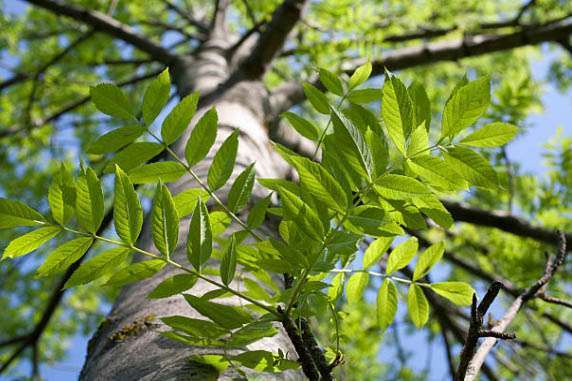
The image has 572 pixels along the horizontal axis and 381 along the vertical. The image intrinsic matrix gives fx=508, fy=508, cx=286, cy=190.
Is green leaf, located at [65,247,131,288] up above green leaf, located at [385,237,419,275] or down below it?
above

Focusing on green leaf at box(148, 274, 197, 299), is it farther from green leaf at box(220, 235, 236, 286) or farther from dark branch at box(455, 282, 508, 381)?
dark branch at box(455, 282, 508, 381)

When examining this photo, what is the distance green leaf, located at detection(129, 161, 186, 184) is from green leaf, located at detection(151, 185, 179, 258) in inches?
7.0

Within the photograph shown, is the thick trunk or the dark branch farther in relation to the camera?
the thick trunk

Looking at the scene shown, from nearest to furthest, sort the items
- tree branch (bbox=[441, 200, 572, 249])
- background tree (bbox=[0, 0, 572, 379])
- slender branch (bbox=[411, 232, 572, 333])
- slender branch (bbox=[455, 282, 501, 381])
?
slender branch (bbox=[455, 282, 501, 381]) → background tree (bbox=[0, 0, 572, 379]) → slender branch (bbox=[411, 232, 572, 333]) → tree branch (bbox=[441, 200, 572, 249])

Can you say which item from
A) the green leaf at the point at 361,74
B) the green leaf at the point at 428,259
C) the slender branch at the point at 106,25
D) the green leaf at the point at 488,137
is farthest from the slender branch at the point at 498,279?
the slender branch at the point at 106,25

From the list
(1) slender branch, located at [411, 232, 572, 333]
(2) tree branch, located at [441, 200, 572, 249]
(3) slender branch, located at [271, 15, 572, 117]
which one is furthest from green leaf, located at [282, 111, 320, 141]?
(3) slender branch, located at [271, 15, 572, 117]

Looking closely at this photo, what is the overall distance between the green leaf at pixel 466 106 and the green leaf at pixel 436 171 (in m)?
0.06

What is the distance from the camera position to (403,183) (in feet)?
2.48

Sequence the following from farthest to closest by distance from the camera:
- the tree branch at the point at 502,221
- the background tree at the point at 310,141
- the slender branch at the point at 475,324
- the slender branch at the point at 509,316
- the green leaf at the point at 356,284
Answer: the tree branch at the point at 502,221, the background tree at the point at 310,141, the green leaf at the point at 356,284, the slender branch at the point at 509,316, the slender branch at the point at 475,324

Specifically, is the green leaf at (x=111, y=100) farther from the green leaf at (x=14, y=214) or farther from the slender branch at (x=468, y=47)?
the slender branch at (x=468, y=47)

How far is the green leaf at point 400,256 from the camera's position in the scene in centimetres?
108

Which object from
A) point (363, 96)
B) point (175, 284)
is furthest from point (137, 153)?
point (363, 96)

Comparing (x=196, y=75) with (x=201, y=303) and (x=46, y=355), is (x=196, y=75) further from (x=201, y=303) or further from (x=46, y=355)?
(x=46, y=355)

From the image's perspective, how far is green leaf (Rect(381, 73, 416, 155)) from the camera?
755 mm
